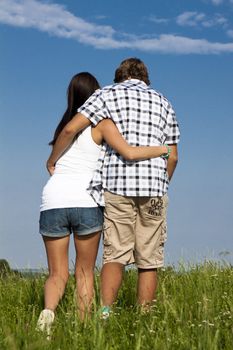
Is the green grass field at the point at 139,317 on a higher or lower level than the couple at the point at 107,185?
lower

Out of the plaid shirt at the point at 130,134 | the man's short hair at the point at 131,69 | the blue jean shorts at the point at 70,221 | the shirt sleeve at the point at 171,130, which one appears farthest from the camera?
the shirt sleeve at the point at 171,130

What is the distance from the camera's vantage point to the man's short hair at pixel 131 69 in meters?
6.02

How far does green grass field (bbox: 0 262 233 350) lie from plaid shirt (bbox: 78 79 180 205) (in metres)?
0.96

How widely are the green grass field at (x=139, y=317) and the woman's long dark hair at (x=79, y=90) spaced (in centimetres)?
155

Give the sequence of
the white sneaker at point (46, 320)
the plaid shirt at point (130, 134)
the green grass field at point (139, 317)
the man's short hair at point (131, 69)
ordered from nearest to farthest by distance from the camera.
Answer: the green grass field at point (139, 317), the white sneaker at point (46, 320), the plaid shirt at point (130, 134), the man's short hair at point (131, 69)

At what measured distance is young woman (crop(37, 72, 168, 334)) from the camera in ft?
18.4

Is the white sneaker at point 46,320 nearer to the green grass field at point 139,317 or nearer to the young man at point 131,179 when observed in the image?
the green grass field at point 139,317

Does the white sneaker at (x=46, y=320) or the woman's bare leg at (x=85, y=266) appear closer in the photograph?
the white sneaker at (x=46, y=320)

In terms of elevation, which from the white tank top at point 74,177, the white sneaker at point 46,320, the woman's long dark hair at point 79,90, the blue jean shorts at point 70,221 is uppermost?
the woman's long dark hair at point 79,90

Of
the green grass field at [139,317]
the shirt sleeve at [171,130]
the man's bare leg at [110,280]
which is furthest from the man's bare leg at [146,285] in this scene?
the shirt sleeve at [171,130]

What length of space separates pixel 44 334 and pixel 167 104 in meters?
2.51

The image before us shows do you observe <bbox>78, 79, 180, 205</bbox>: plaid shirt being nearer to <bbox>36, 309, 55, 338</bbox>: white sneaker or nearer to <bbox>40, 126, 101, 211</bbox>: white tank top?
<bbox>40, 126, 101, 211</bbox>: white tank top

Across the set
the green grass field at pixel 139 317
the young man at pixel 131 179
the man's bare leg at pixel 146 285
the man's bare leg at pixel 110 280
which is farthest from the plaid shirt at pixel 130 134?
the green grass field at pixel 139 317

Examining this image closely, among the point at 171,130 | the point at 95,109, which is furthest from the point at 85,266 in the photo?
the point at 171,130
